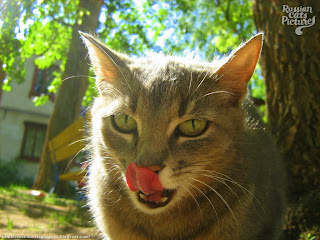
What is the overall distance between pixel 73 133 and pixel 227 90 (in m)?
1.48

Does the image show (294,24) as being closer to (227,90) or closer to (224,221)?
(227,90)

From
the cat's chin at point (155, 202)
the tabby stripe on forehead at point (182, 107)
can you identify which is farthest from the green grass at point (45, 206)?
the tabby stripe on forehead at point (182, 107)

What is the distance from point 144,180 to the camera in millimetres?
1551

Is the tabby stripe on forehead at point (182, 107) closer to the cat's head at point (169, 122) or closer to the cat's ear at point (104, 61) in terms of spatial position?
the cat's head at point (169, 122)

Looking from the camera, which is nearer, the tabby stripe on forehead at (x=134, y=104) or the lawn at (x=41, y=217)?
the tabby stripe on forehead at (x=134, y=104)

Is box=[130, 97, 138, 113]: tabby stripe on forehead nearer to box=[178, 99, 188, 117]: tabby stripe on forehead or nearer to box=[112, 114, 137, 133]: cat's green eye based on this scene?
box=[112, 114, 137, 133]: cat's green eye

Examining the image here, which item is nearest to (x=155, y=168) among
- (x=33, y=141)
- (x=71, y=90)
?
(x=71, y=90)

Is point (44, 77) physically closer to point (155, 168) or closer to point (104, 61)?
point (104, 61)

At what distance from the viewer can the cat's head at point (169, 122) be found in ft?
5.42

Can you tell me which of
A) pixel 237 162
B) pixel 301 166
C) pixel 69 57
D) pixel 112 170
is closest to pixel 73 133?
pixel 69 57

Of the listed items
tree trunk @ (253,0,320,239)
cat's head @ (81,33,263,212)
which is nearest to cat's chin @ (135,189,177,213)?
cat's head @ (81,33,263,212)

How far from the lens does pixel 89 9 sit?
8.09 ft

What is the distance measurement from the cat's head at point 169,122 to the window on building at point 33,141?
6160mm

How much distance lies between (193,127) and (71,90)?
1987mm
